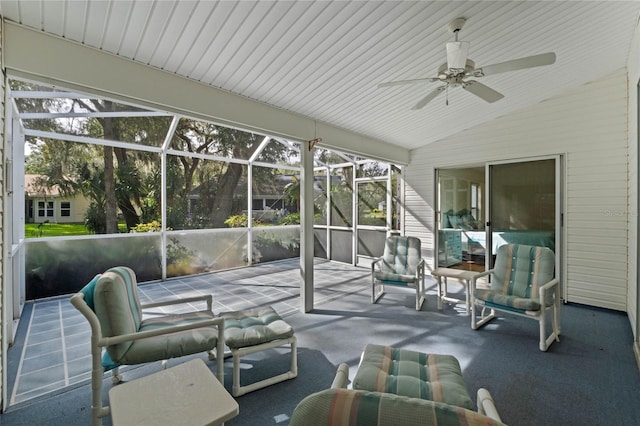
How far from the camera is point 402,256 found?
4641mm

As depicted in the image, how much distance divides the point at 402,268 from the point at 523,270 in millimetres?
1563

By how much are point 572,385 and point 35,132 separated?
6.83 m

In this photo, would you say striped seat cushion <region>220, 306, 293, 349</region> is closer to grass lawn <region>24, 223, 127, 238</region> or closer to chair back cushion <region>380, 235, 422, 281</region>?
chair back cushion <region>380, 235, 422, 281</region>

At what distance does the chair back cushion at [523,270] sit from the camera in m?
3.34

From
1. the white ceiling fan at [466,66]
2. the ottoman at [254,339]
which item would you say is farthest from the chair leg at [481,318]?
the white ceiling fan at [466,66]

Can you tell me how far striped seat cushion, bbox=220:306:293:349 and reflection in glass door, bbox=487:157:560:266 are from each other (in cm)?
421

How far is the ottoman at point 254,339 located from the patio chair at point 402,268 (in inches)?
81.8

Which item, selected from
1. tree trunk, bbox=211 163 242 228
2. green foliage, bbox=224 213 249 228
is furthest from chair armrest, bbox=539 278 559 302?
tree trunk, bbox=211 163 242 228

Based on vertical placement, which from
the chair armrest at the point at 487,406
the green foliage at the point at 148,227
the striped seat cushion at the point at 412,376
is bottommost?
the striped seat cushion at the point at 412,376

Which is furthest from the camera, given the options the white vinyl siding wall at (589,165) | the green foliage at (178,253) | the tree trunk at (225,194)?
the tree trunk at (225,194)

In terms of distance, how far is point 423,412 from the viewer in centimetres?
76

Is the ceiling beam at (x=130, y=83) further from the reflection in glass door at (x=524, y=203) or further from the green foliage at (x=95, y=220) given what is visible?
the green foliage at (x=95, y=220)

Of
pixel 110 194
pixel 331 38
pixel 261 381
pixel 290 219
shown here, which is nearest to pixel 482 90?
pixel 331 38

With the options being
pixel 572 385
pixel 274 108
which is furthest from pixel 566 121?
pixel 274 108
